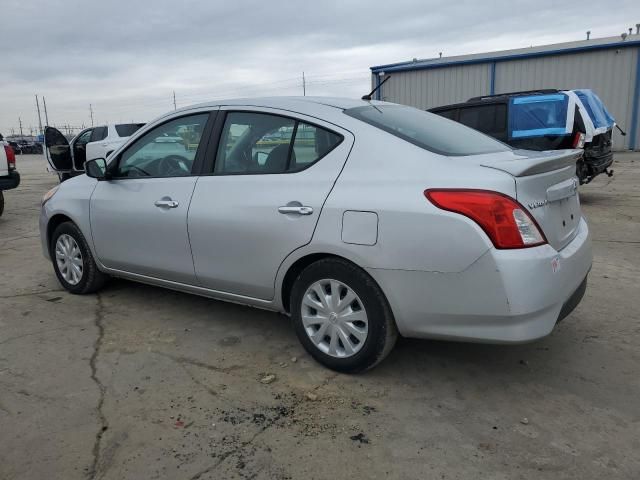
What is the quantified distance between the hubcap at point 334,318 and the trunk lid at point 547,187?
3.38ft

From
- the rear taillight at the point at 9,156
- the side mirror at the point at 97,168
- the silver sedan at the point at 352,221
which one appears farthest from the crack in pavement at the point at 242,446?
the rear taillight at the point at 9,156

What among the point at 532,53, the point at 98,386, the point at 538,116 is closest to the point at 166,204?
the point at 98,386

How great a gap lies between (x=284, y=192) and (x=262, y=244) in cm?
35

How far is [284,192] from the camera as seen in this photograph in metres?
3.25

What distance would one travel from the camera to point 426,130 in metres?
3.38

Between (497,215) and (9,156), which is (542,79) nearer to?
(9,156)

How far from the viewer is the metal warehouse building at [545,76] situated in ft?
67.7

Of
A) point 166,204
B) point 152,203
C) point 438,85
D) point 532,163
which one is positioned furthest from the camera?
point 438,85

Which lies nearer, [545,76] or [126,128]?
[126,128]

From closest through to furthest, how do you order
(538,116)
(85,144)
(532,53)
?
(538,116) → (85,144) → (532,53)

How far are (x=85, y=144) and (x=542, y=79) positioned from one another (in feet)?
57.0

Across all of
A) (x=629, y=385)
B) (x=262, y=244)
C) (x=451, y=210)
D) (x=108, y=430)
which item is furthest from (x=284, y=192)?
(x=629, y=385)

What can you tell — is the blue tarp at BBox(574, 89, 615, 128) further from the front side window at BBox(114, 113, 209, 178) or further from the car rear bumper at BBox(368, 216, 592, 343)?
the front side window at BBox(114, 113, 209, 178)

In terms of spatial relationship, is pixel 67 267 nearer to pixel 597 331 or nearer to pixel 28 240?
pixel 28 240
